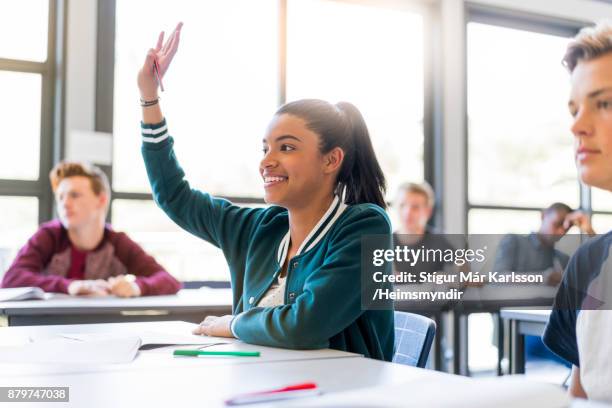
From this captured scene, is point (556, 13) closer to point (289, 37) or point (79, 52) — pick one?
point (289, 37)

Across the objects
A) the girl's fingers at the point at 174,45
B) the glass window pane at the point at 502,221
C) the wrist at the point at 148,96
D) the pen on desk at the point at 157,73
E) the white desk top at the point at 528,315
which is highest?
the girl's fingers at the point at 174,45

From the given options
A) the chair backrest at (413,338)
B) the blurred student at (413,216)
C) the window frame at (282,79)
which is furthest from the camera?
the blurred student at (413,216)

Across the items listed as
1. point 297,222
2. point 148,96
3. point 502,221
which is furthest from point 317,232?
point 502,221

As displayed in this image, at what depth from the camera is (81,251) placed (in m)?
3.29

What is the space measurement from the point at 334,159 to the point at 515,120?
4291 millimetres

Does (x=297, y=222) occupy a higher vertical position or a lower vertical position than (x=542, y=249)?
higher

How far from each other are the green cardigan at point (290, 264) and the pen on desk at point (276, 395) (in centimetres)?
48

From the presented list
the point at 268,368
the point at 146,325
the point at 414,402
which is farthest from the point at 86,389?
the point at 146,325

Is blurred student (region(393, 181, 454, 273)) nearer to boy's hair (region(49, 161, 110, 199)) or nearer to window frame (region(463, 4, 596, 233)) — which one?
Answer: window frame (region(463, 4, 596, 233))

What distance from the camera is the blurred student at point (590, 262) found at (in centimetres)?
87

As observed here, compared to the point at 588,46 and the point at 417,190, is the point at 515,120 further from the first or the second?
the point at 588,46

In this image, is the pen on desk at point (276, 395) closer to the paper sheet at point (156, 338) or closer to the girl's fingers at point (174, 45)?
the paper sheet at point (156, 338)

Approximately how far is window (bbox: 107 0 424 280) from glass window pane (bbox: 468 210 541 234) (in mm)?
612

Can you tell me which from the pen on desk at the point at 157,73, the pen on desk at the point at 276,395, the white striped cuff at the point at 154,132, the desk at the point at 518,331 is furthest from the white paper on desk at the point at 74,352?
the desk at the point at 518,331
